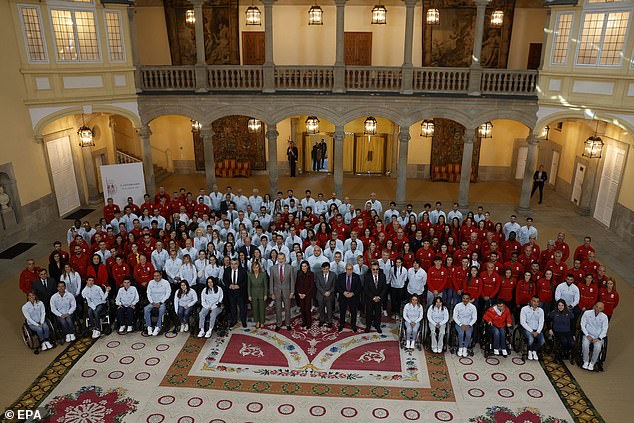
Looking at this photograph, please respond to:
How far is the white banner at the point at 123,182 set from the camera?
1986 cm

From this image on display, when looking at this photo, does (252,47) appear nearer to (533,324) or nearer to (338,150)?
(338,150)

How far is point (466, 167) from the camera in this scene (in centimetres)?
2105

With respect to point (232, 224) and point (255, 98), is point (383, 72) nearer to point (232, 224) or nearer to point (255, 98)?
point (255, 98)

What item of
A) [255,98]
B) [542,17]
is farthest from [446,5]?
[255,98]

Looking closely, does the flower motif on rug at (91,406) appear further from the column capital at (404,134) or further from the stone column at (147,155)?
the column capital at (404,134)

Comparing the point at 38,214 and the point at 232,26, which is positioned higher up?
the point at 232,26

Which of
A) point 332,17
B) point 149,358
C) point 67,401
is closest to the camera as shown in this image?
point 67,401

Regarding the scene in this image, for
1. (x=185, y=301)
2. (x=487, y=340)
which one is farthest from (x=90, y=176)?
(x=487, y=340)

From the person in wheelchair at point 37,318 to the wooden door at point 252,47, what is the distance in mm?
15739

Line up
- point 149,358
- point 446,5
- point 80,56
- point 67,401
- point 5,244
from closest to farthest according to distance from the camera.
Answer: point 67,401
point 149,358
point 5,244
point 80,56
point 446,5

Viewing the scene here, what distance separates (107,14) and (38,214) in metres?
7.95

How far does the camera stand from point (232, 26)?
2372 centimetres

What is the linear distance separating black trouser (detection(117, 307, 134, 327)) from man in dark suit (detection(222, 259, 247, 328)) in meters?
2.37

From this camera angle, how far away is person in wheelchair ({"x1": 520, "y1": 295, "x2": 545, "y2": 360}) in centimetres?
1149
